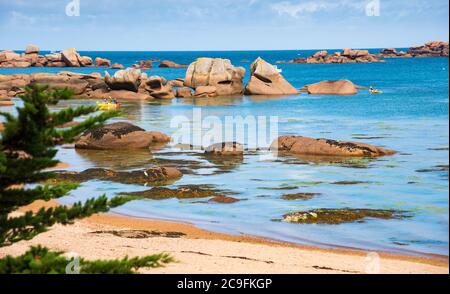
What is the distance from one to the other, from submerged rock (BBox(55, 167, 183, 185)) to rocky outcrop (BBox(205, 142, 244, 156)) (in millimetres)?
5039

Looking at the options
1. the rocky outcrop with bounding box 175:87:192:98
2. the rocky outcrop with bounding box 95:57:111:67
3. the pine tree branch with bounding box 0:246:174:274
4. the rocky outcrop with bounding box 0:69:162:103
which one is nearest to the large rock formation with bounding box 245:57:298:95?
the rocky outcrop with bounding box 175:87:192:98

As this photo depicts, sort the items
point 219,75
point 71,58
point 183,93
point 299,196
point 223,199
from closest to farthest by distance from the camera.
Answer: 1. point 223,199
2. point 299,196
3. point 183,93
4. point 219,75
5. point 71,58

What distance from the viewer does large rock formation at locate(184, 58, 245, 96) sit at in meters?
66.4

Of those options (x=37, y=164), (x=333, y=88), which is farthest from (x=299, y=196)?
(x=333, y=88)

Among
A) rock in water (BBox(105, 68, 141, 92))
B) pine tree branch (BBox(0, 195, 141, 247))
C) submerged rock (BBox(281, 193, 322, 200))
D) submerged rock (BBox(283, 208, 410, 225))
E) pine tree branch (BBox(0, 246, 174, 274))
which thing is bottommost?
submerged rock (BBox(281, 193, 322, 200))

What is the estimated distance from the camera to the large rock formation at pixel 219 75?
6644 cm

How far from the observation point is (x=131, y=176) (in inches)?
966

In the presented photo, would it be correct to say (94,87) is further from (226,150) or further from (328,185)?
(328,185)

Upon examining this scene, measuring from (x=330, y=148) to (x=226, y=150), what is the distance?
418 cm

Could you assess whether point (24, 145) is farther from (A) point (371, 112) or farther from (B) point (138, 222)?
(A) point (371, 112)

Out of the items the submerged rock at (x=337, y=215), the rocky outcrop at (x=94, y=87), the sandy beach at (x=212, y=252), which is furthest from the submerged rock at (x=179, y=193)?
the rocky outcrop at (x=94, y=87)

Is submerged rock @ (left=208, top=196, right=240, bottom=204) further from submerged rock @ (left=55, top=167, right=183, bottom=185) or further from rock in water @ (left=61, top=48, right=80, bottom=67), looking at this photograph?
rock in water @ (left=61, top=48, right=80, bottom=67)
